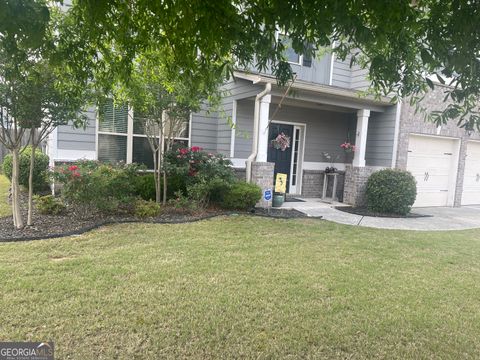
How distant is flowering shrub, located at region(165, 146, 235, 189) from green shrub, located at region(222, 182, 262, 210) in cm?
30

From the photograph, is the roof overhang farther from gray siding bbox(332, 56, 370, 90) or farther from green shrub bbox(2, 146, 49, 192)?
green shrub bbox(2, 146, 49, 192)

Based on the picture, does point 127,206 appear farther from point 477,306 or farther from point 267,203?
point 477,306

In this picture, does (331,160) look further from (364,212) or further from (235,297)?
(235,297)

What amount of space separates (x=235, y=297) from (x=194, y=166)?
4.82 m

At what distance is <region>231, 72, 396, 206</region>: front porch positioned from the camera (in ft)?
32.0

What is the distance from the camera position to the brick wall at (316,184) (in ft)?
35.9

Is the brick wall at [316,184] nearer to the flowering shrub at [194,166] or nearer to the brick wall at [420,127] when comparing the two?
the brick wall at [420,127]

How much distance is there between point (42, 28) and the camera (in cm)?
223

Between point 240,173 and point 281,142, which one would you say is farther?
point 281,142

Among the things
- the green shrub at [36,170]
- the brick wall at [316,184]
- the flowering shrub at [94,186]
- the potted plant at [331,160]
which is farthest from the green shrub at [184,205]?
the potted plant at [331,160]

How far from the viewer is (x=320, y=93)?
8945 millimetres

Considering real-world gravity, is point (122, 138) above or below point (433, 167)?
above

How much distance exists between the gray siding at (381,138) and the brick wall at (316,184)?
1.07 metres

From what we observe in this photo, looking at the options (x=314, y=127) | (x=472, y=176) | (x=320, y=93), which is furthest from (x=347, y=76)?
→ (x=472, y=176)
